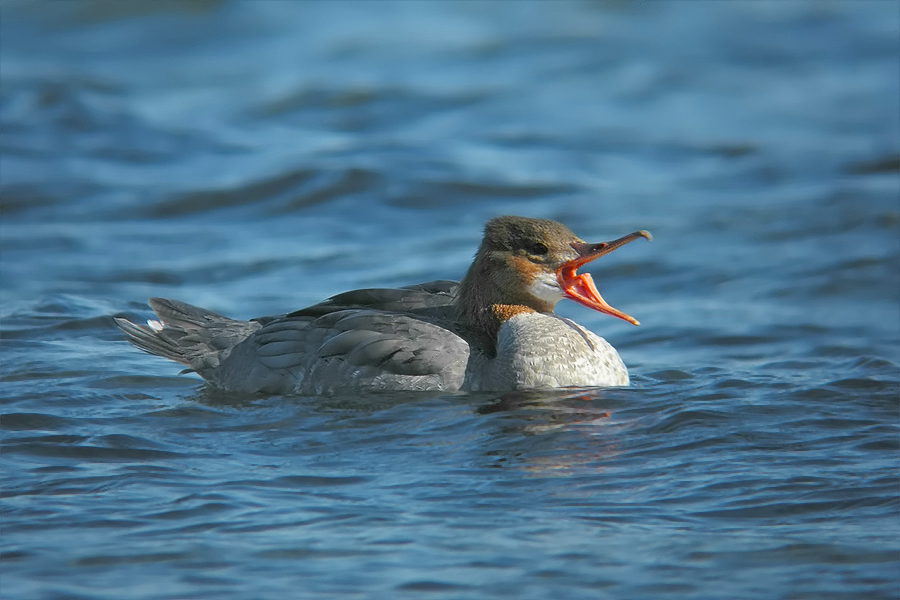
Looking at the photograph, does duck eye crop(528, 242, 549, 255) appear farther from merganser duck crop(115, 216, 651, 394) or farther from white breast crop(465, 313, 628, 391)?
white breast crop(465, 313, 628, 391)

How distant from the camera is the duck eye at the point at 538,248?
7.31 m

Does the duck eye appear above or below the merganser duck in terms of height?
above

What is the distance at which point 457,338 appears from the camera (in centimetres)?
724

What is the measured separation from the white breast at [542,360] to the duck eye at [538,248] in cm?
38

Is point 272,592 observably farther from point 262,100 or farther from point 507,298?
point 262,100

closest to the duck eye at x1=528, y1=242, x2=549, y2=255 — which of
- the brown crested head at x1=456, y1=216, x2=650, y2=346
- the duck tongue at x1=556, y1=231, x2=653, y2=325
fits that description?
the brown crested head at x1=456, y1=216, x2=650, y2=346

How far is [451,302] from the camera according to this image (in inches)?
306

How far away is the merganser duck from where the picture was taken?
7121 mm

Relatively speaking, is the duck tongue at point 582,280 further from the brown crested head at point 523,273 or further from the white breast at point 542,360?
the white breast at point 542,360

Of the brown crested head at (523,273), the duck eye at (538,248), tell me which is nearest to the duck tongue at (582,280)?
the brown crested head at (523,273)

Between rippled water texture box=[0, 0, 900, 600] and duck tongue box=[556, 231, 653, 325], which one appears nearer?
rippled water texture box=[0, 0, 900, 600]

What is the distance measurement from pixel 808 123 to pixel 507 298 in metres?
8.20

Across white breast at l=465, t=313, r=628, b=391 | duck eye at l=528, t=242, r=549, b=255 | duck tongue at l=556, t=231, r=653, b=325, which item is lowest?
white breast at l=465, t=313, r=628, b=391

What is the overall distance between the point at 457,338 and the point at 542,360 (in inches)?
20.0
